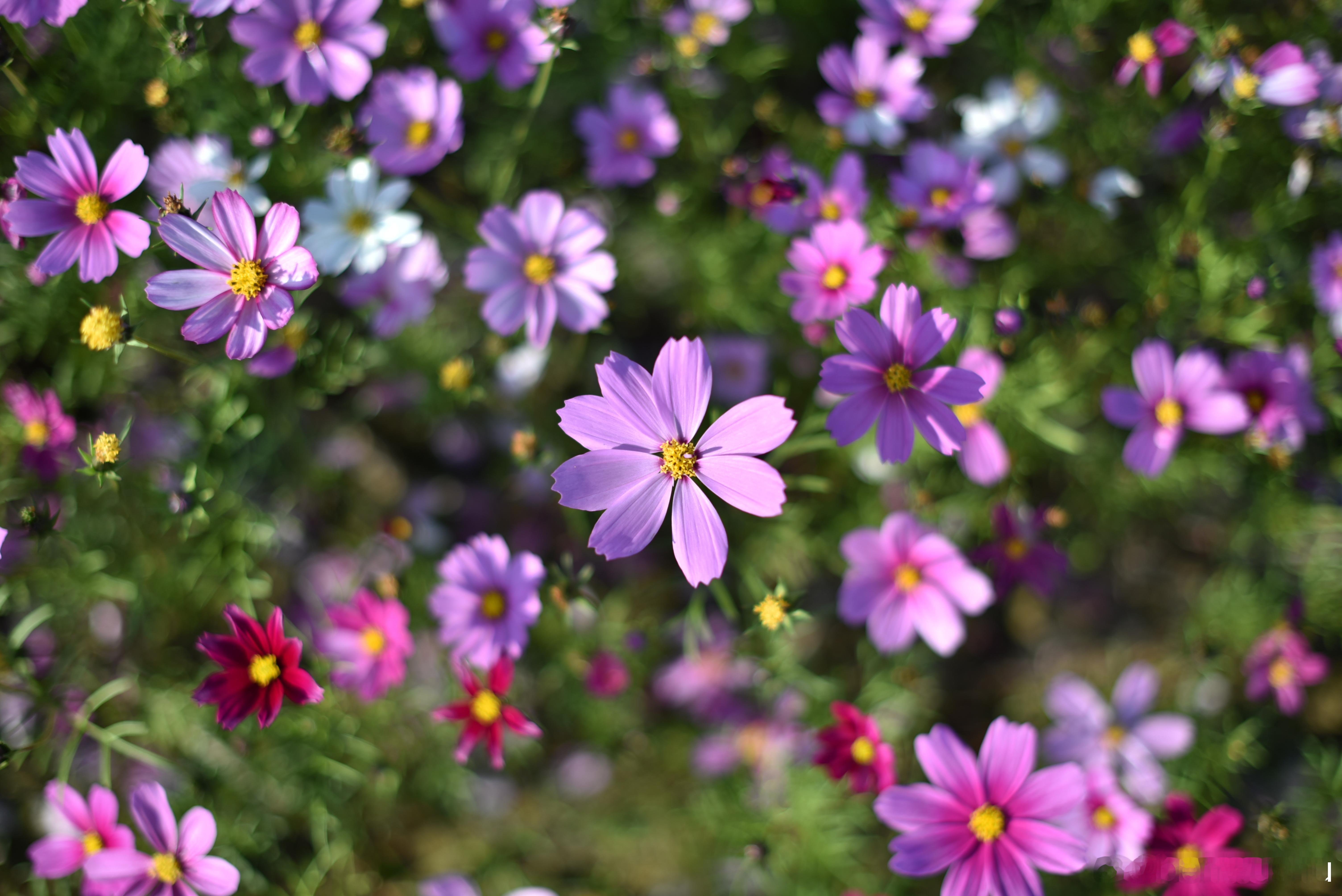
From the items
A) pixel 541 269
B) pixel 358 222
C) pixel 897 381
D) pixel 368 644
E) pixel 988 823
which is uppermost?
pixel 358 222

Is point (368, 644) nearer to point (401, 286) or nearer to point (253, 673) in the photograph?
point (253, 673)

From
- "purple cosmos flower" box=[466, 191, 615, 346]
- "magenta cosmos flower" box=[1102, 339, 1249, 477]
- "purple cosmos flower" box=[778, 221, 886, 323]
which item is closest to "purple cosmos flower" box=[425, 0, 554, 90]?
"purple cosmos flower" box=[466, 191, 615, 346]

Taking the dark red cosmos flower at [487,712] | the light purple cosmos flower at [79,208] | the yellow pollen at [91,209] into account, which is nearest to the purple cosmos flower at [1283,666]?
the dark red cosmos flower at [487,712]

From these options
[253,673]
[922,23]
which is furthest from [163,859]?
[922,23]

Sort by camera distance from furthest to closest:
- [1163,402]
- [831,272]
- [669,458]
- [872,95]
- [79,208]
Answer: [872,95] → [1163,402] → [831,272] → [79,208] → [669,458]

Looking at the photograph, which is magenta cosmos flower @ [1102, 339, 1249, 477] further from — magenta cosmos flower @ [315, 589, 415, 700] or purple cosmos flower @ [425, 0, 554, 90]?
magenta cosmos flower @ [315, 589, 415, 700]

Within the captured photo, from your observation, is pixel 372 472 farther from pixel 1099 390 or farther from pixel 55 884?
pixel 1099 390

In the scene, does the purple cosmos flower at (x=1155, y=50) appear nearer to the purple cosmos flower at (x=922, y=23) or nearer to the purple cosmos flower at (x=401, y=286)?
the purple cosmos flower at (x=922, y=23)
